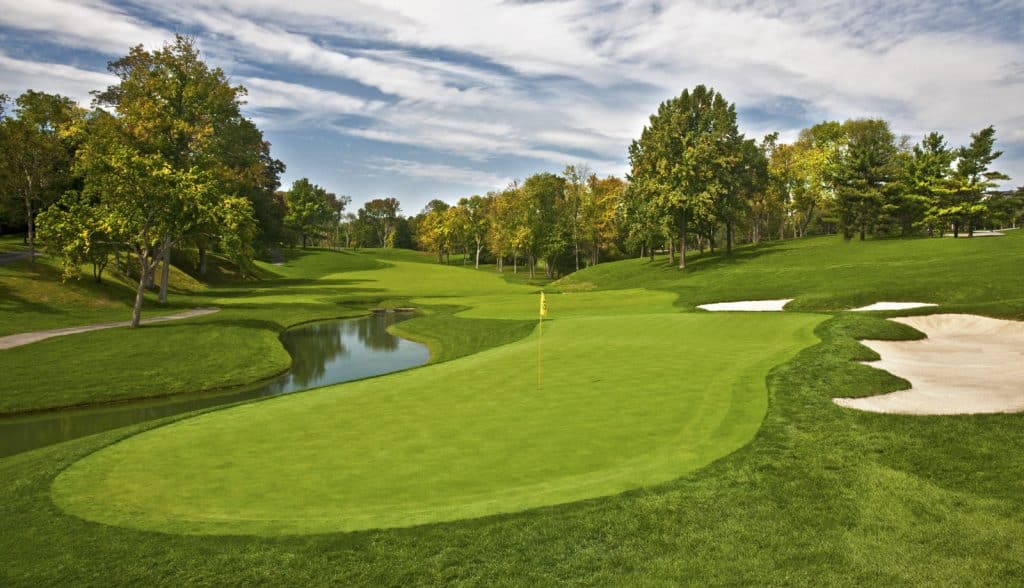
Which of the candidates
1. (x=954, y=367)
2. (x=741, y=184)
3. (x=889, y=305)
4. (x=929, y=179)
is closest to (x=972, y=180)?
(x=929, y=179)

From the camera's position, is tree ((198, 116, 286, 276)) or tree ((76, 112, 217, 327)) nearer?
tree ((76, 112, 217, 327))

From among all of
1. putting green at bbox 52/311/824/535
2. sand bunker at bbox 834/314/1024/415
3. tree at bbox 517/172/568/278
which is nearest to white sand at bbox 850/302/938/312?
sand bunker at bbox 834/314/1024/415

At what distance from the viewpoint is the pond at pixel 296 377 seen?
17219 mm

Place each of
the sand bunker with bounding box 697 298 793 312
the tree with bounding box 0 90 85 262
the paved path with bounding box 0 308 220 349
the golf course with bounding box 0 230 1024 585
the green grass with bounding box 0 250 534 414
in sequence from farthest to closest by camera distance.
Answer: the tree with bounding box 0 90 85 262 < the sand bunker with bounding box 697 298 793 312 < the paved path with bounding box 0 308 220 349 < the green grass with bounding box 0 250 534 414 < the golf course with bounding box 0 230 1024 585

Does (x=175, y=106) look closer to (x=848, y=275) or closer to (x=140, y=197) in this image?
(x=140, y=197)

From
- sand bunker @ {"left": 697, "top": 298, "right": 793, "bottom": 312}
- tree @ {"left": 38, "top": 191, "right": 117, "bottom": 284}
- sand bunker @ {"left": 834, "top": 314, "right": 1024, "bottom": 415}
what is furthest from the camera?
sand bunker @ {"left": 697, "top": 298, "right": 793, "bottom": 312}

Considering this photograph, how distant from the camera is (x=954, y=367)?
16.4 metres

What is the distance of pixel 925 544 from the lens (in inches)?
262

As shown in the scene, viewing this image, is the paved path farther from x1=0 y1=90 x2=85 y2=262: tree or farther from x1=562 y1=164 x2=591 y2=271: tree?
x1=562 y1=164 x2=591 y2=271: tree

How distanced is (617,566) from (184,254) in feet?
223

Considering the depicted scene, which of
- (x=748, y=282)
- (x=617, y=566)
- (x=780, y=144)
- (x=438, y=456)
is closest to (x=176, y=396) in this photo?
(x=438, y=456)

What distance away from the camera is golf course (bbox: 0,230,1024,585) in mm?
6629

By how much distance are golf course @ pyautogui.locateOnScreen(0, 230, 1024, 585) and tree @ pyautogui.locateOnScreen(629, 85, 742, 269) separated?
A: 38.5m

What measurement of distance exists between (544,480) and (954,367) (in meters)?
14.5
